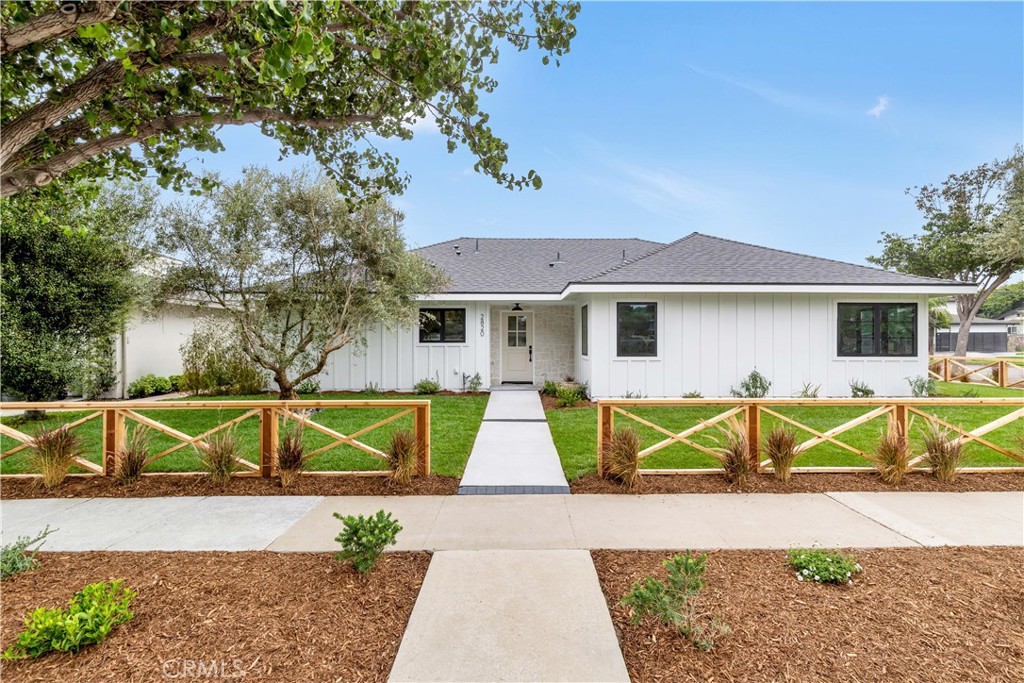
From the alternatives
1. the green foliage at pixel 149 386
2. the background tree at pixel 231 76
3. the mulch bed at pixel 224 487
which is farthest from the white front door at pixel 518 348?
the green foliage at pixel 149 386

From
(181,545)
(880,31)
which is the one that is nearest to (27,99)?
(181,545)

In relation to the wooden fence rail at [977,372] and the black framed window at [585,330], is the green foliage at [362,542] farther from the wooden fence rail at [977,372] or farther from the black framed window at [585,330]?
the wooden fence rail at [977,372]

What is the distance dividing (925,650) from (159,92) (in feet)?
21.4

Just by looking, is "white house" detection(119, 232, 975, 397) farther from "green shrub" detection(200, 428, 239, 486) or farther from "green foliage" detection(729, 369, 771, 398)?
"green shrub" detection(200, 428, 239, 486)

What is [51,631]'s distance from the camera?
206 centimetres

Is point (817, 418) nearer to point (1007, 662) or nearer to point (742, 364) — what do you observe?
point (742, 364)

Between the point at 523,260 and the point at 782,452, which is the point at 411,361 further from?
the point at 782,452

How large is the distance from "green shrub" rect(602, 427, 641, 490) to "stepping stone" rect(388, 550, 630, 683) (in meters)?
1.67

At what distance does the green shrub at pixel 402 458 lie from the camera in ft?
15.6

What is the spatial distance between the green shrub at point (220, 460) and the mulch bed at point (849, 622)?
4218 mm

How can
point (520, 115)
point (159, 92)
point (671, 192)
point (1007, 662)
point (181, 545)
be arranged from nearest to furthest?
point (1007, 662)
point (181, 545)
point (159, 92)
point (520, 115)
point (671, 192)

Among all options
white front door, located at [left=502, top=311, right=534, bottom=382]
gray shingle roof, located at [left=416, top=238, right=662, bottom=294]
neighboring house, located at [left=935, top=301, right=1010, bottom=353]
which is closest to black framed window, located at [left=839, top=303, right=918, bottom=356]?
gray shingle roof, located at [left=416, top=238, right=662, bottom=294]

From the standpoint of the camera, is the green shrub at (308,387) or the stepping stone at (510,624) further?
the green shrub at (308,387)

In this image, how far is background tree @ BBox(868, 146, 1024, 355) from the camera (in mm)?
17984
